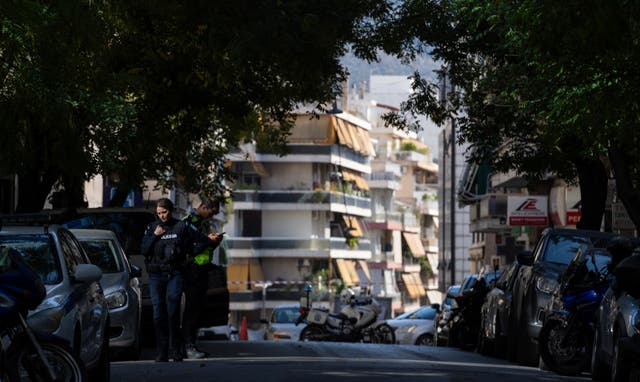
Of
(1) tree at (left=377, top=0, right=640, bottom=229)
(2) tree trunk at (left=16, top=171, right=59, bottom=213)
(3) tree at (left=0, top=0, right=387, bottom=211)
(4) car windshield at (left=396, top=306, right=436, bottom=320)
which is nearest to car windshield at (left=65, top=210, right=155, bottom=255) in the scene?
(3) tree at (left=0, top=0, right=387, bottom=211)

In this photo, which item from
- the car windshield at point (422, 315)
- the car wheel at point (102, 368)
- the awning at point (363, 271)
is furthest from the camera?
the awning at point (363, 271)

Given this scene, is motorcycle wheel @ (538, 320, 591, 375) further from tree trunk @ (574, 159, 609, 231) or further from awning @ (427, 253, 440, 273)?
awning @ (427, 253, 440, 273)

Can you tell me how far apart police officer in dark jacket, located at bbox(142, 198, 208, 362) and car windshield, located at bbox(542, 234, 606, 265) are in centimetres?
516

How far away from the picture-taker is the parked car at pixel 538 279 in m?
22.9

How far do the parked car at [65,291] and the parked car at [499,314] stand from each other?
10217 mm

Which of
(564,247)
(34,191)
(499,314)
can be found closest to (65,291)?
(564,247)

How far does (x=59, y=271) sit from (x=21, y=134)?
1294cm

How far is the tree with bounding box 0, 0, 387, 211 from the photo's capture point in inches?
861

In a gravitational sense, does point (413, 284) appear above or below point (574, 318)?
above

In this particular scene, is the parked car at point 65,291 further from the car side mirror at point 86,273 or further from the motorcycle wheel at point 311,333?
the motorcycle wheel at point 311,333

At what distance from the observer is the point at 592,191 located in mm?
35062

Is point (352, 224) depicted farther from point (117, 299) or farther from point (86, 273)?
point (86, 273)

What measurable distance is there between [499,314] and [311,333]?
70.6 ft

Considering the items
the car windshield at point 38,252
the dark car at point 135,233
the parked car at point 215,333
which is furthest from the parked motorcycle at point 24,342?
the parked car at point 215,333
